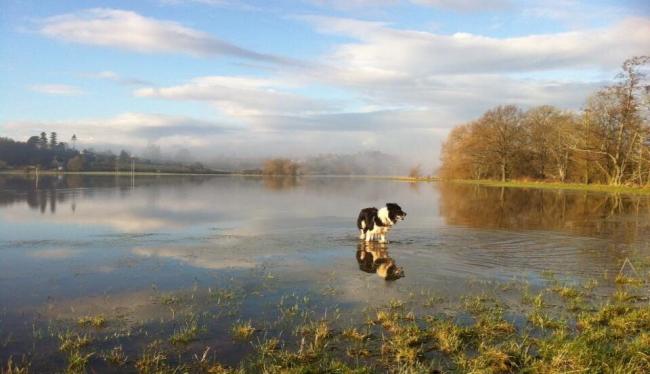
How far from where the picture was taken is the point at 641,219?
2433cm

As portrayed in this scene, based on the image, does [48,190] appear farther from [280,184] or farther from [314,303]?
[314,303]

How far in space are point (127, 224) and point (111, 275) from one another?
32.0ft

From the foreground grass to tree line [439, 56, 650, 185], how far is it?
5115 centimetres

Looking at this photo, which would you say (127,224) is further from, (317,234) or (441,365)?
(441,365)

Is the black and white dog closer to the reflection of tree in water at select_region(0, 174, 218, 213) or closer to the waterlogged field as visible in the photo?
the waterlogged field

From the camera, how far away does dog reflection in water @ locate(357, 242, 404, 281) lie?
10891mm

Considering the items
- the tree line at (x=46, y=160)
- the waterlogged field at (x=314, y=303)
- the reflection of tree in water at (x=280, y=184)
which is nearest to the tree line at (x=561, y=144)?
the reflection of tree in water at (x=280, y=184)

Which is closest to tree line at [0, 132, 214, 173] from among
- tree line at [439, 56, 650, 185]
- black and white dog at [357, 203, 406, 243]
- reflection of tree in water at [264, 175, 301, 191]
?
reflection of tree in water at [264, 175, 301, 191]

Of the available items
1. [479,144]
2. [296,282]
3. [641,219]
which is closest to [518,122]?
[479,144]

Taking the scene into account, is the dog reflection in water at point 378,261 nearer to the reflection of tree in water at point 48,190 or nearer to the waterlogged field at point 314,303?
the waterlogged field at point 314,303

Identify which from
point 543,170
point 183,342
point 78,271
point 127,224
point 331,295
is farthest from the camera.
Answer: point 543,170

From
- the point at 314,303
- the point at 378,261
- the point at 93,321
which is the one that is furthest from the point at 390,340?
the point at 378,261

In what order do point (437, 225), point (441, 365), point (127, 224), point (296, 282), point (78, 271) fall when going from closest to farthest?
1. point (441, 365)
2. point (296, 282)
3. point (78, 271)
4. point (127, 224)
5. point (437, 225)

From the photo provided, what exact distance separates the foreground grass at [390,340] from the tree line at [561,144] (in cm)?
5115
